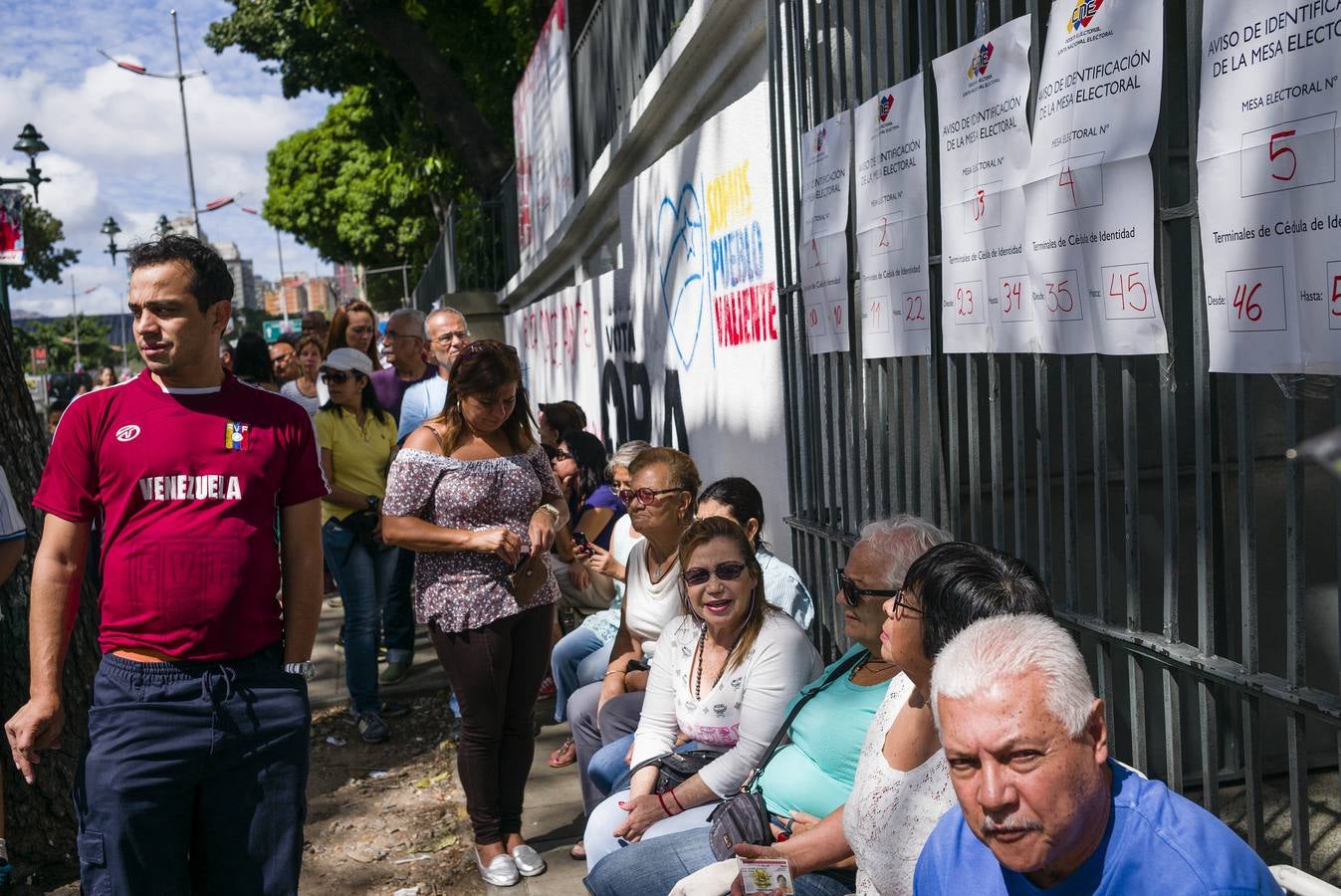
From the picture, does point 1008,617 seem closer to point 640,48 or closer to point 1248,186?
point 1248,186

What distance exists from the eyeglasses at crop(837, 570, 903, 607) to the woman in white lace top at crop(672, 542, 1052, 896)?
27cm

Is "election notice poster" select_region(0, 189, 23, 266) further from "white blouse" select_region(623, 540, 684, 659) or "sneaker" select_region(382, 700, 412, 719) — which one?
"white blouse" select_region(623, 540, 684, 659)

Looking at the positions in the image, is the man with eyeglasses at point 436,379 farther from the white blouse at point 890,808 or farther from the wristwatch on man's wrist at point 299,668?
the white blouse at point 890,808

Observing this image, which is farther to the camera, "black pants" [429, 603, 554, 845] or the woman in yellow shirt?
the woman in yellow shirt

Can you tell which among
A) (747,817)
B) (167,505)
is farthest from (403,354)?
(747,817)

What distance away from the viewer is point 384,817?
545 centimetres

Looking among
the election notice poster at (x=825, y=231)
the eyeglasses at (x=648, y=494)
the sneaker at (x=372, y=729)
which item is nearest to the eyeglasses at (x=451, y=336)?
the sneaker at (x=372, y=729)

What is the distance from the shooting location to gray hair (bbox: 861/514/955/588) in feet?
9.82

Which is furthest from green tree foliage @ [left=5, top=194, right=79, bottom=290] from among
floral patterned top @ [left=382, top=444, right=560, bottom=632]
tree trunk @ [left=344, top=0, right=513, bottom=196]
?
floral patterned top @ [left=382, top=444, right=560, bottom=632]

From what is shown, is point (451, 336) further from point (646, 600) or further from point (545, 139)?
point (545, 139)

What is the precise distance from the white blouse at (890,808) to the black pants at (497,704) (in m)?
1.96

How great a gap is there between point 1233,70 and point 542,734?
15.9 ft

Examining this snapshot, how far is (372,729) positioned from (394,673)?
902 millimetres

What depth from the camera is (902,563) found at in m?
2.99
